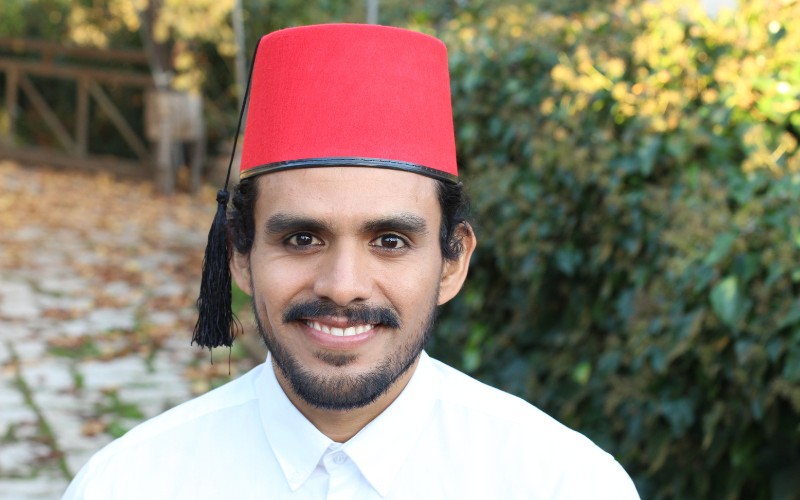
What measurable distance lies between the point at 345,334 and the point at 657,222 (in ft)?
5.96

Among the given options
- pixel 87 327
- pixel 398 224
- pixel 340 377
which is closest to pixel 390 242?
pixel 398 224

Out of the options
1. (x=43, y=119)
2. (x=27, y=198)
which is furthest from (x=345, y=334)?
(x=43, y=119)

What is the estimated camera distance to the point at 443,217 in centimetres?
195

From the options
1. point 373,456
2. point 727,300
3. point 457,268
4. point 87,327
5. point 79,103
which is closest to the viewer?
point 373,456

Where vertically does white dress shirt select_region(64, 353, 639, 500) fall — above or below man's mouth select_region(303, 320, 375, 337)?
below

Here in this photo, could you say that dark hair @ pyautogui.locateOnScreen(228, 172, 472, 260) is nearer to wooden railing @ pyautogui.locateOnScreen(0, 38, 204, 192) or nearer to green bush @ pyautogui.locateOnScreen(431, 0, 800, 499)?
green bush @ pyautogui.locateOnScreen(431, 0, 800, 499)

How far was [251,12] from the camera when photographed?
42.2 feet

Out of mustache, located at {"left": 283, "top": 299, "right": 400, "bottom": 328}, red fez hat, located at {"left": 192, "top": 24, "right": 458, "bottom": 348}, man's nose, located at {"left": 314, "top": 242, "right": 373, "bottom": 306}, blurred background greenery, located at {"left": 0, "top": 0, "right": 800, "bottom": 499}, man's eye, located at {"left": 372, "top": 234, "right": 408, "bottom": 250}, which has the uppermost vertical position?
red fez hat, located at {"left": 192, "top": 24, "right": 458, "bottom": 348}

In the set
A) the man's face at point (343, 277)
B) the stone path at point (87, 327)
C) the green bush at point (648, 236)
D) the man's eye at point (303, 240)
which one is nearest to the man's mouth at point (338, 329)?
the man's face at point (343, 277)

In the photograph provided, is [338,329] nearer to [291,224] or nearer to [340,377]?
[340,377]

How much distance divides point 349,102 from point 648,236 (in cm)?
179

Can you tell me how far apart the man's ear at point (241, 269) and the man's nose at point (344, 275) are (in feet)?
0.97

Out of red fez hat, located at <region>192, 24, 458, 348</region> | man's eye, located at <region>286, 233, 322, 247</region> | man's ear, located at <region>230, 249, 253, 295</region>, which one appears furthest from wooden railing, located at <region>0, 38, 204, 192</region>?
man's eye, located at <region>286, 233, 322, 247</region>

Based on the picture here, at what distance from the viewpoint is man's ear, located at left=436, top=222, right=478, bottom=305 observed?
6.68ft
